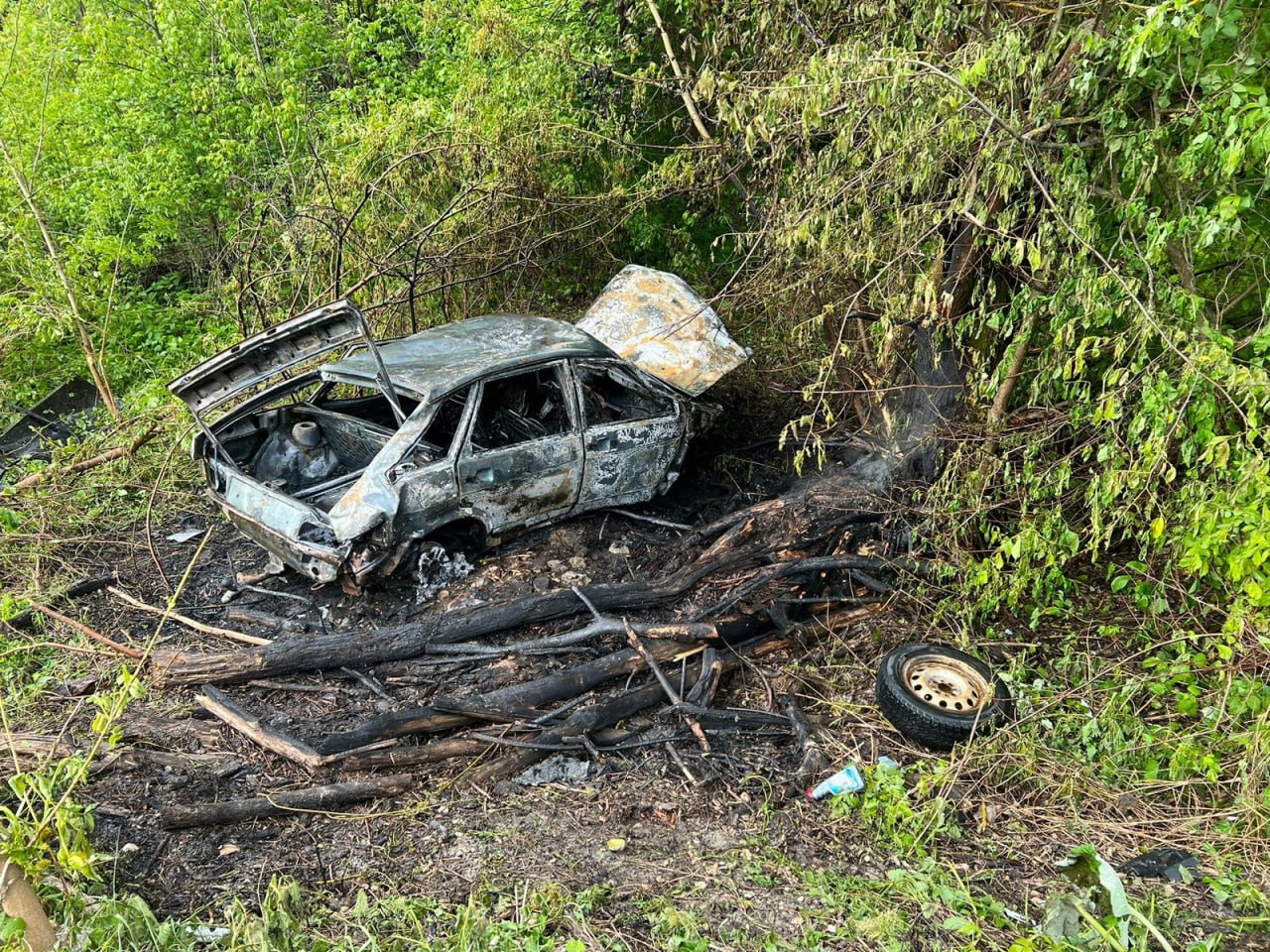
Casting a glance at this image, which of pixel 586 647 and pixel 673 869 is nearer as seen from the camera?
pixel 673 869

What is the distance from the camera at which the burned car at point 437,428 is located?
16.8 feet

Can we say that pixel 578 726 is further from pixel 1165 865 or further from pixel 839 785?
pixel 1165 865

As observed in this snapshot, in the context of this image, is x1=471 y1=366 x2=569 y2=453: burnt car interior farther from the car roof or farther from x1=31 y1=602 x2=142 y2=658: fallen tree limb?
x1=31 y1=602 x2=142 y2=658: fallen tree limb

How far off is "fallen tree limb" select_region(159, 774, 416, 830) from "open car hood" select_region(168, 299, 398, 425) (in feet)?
7.79

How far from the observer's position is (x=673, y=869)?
11.9 ft

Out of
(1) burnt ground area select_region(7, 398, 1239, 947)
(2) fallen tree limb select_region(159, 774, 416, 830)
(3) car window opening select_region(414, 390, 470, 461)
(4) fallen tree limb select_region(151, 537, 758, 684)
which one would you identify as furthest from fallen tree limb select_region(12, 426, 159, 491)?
(2) fallen tree limb select_region(159, 774, 416, 830)

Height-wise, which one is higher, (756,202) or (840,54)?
(840,54)

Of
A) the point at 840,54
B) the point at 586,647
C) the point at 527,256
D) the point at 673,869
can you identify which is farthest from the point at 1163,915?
the point at 527,256

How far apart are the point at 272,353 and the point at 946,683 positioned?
465 cm

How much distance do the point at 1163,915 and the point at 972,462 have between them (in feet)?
8.74

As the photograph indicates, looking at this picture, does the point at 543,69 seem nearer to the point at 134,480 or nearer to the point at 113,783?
the point at 134,480

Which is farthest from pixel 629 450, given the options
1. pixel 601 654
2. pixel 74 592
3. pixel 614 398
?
pixel 74 592

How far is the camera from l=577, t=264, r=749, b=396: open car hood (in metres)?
6.94

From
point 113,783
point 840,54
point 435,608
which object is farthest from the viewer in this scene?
point 435,608
